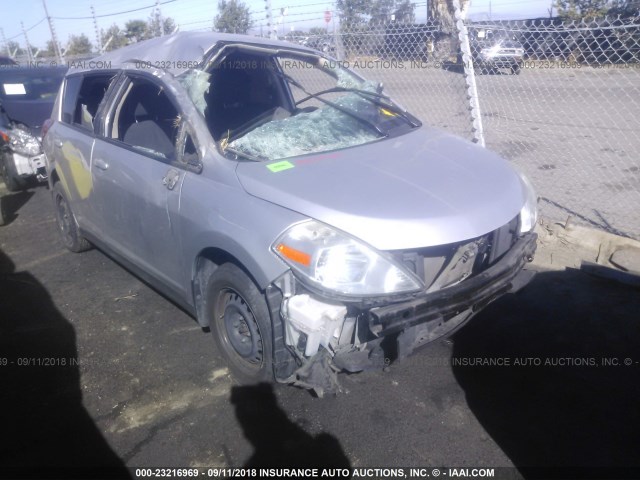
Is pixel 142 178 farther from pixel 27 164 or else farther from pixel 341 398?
pixel 27 164

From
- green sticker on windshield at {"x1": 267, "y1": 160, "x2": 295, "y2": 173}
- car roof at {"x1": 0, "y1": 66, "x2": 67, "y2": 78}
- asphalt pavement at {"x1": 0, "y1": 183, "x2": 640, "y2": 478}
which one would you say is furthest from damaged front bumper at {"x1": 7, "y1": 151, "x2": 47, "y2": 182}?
green sticker on windshield at {"x1": 267, "y1": 160, "x2": 295, "y2": 173}

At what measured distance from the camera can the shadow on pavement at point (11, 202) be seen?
644cm

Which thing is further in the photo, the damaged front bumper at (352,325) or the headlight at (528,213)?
the headlight at (528,213)

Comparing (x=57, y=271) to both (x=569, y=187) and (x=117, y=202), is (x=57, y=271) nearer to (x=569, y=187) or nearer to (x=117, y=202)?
(x=117, y=202)

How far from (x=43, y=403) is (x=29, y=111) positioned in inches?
232

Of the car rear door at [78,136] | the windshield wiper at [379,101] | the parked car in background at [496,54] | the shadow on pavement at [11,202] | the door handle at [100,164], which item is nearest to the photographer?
the door handle at [100,164]

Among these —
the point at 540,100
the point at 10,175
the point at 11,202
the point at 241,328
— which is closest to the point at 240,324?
the point at 241,328

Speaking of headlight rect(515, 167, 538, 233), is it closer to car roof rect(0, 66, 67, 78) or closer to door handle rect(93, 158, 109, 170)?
door handle rect(93, 158, 109, 170)

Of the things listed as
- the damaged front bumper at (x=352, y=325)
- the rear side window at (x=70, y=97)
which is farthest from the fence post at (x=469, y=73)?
the rear side window at (x=70, y=97)

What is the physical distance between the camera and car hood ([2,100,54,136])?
7.36 metres

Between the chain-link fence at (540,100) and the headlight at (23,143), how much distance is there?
433 cm

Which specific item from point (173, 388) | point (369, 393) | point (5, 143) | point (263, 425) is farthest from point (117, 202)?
point (5, 143)

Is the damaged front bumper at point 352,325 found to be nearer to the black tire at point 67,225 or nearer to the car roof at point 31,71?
the black tire at point 67,225

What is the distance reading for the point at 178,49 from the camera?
11.6 ft
